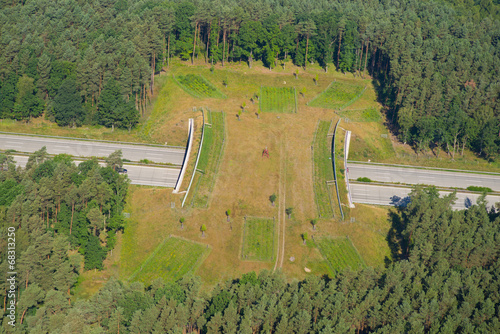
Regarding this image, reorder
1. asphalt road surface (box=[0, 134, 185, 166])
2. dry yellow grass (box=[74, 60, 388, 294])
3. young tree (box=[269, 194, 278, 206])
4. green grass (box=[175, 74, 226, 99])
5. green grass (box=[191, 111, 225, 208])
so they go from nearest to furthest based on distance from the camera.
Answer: dry yellow grass (box=[74, 60, 388, 294]), young tree (box=[269, 194, 278, 206]), green grass (box=[191, 111, 225, 208]), asphalt road surface (box=[0, 134, 185, 166]), green grass (box=[175, 74, 226, 99])

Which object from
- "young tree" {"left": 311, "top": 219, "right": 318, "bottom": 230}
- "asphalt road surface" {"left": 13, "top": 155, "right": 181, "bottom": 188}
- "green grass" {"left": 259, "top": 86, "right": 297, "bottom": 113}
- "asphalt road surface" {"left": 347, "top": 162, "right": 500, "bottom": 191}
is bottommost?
"young tree" {"left": 311, "top": 219, "right": 318, "bottom": 230}

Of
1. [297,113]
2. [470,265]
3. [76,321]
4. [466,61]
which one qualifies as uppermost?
[466,61]

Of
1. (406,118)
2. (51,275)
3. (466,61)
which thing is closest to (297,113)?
(406,118)

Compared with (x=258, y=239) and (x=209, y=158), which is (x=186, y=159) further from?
(x=258, y=239)

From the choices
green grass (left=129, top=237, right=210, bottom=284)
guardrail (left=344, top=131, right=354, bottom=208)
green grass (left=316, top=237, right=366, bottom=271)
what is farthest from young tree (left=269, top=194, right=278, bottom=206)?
green grass (left=129, top=237, right=210, bottom=284)

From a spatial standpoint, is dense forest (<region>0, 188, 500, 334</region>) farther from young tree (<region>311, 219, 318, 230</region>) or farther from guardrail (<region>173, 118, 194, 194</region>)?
guardrail (<region>173, 118, 194, 194</region>)

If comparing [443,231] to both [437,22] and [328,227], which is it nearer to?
[328,227]
